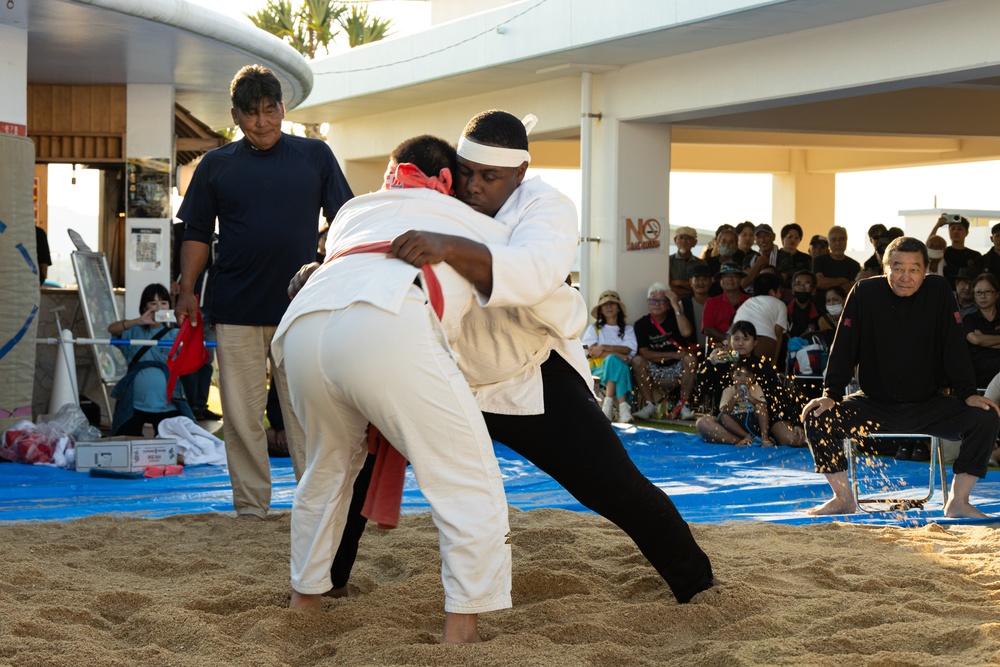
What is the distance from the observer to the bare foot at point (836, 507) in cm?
598

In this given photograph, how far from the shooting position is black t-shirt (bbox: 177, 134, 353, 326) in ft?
17.4

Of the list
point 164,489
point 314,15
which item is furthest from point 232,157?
point 314,15

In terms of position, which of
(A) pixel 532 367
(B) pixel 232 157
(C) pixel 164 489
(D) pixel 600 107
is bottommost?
(C) pixel 164 489

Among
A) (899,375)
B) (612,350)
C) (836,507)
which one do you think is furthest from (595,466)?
(612,350)

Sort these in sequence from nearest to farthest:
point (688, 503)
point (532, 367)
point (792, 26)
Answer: point (532, 367), point (688, 503), point (792, 26)

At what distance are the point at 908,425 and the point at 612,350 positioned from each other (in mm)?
5186

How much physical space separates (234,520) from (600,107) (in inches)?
309

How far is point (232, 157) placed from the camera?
Answer: 212 inches

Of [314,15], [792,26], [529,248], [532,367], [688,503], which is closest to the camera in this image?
[529,248]

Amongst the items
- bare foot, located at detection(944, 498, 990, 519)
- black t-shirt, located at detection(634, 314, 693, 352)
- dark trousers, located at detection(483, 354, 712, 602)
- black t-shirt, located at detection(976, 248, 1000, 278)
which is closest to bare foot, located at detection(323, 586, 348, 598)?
dark trousers, located at detection(483, 354, 712, 602)

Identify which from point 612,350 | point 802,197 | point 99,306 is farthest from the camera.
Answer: point 802,197

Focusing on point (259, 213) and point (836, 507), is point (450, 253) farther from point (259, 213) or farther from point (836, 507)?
point (836, 507)

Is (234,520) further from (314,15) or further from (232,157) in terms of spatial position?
(314,15)

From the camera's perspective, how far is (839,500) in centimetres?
600
